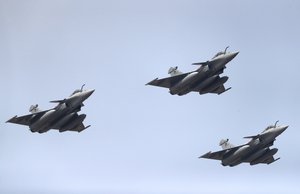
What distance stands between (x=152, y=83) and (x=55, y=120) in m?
13.6

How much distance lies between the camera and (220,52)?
8538 cm

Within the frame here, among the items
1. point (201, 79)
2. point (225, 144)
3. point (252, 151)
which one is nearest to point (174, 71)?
point (201, 79)

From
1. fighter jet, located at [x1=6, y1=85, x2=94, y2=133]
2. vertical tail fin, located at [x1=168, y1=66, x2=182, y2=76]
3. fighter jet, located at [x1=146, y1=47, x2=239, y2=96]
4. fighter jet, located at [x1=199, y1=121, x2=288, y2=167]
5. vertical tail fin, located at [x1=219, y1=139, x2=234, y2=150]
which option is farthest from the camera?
vertical tail fin, located at [x1=219, y1=139, x2=234, y2=150]

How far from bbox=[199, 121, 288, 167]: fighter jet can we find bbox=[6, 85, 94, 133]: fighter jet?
18898 mm

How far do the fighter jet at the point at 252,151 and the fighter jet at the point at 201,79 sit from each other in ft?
27.1

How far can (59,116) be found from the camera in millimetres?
84500

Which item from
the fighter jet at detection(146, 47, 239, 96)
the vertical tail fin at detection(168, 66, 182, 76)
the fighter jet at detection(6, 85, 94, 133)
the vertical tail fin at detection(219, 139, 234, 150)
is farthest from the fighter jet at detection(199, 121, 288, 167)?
the fighter jet at detection(6, 85, 94, 133)

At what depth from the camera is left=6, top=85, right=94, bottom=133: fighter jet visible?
83.2m

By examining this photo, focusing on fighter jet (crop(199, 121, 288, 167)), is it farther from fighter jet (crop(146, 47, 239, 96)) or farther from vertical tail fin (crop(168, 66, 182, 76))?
vertical tail fin (crop(168, 66, 182, 76))

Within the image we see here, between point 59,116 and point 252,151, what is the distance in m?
25.5

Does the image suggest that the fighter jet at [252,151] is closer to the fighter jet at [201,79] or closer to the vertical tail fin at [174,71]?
the fighter jet at [201,79]

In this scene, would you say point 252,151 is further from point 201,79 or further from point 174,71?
point 174,71

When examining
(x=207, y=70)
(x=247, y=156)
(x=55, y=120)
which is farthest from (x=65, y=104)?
(x=247, y=156)

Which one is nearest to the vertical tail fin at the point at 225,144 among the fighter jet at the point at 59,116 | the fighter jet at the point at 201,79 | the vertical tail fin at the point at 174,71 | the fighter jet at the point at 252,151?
the fighter jet at the point at 252,151
